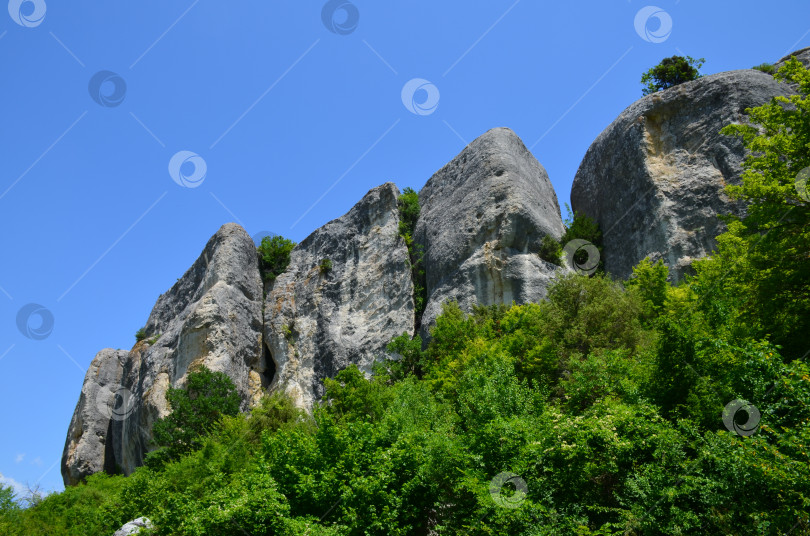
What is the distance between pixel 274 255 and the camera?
45625 mm

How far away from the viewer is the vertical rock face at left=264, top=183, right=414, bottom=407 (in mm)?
35719

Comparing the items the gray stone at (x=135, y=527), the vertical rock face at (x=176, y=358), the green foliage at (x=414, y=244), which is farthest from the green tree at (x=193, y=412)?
the green foliage at (x=414, y=244)

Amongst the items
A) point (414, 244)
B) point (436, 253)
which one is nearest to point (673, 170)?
point (436, 253)

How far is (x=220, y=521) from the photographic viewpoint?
1470 cm

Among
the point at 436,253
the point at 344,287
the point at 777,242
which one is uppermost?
Result: the point at 344,287

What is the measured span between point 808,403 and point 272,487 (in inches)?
438

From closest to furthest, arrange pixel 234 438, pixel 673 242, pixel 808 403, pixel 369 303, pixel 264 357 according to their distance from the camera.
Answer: pixel 808 403 < pixel 234 438 < pixel 673 242 < pixel 369 303 < pixel 264 357

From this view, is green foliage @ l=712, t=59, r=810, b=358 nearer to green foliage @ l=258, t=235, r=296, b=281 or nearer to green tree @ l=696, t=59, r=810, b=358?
green tree @ l=696, t=59, r=810, b=358

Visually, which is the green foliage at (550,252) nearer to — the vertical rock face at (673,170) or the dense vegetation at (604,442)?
the vertical rock face at (673,170)

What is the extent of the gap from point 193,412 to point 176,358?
7228 millimetres

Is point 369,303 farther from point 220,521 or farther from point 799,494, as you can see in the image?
point 799,494

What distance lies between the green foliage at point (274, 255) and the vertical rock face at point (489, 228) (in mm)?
11229

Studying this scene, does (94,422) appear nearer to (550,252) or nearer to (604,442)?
(550,252)

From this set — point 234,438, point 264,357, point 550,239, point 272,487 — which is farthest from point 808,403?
point 264,357
